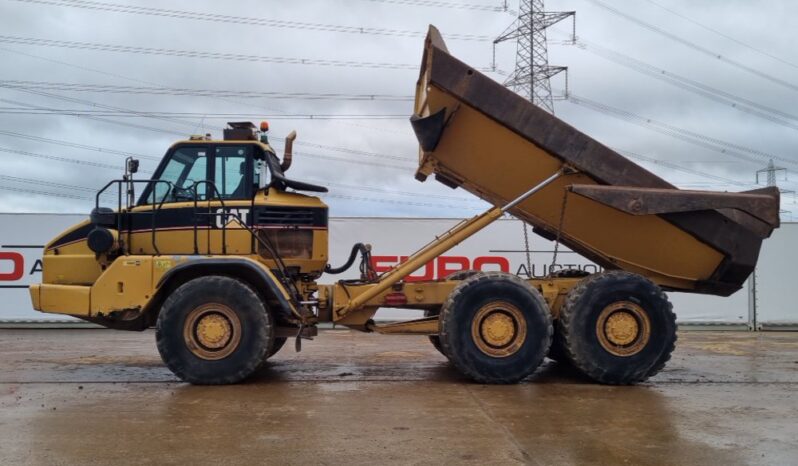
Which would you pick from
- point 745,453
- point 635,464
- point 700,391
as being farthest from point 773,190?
point 635,464

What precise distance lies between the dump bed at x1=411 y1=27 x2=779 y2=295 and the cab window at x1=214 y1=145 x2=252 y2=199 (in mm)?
2007

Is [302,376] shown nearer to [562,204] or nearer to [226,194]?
[226,194]

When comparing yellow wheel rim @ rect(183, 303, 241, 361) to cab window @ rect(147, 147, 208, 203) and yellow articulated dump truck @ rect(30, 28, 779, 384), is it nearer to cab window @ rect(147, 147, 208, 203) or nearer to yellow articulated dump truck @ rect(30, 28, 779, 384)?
yellow articulated dump truck @ rect(30, 28, 779, 384)

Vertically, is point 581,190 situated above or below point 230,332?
above

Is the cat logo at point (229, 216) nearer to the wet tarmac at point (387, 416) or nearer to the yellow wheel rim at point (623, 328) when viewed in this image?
A: the wet tarmac at point (387, 416)

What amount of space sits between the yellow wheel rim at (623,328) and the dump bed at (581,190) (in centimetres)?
82

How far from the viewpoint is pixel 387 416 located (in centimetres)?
611

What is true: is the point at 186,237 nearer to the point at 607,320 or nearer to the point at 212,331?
the point at 212,331

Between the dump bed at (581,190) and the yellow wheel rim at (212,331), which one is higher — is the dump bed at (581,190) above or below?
above

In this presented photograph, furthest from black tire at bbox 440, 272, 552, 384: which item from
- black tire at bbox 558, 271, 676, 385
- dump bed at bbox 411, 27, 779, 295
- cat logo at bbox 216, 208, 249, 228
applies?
cat logo at bbox 216, 208, 249, 228

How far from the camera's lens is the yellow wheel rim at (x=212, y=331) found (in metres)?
7.36

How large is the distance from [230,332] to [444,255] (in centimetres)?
837

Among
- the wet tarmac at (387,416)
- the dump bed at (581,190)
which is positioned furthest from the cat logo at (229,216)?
the dump bed at (581,190)

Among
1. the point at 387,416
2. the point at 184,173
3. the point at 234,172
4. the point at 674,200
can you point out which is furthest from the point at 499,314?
the point at 184,173
